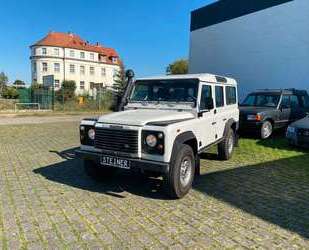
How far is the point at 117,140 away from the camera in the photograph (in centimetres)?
483

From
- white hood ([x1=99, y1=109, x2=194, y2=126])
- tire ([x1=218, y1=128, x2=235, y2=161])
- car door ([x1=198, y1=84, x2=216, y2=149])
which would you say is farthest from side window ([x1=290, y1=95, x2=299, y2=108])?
white hood ([x1=99, y1=109, x2=194, y2=126])

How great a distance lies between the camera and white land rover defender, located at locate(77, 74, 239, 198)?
4.57 metres

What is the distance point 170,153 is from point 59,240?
1943 millimetres

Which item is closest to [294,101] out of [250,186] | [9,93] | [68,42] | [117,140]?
[250,186]

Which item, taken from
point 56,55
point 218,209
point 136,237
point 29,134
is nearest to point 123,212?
point 136,237

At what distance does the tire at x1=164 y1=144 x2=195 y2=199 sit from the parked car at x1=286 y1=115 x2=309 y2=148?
5.23m

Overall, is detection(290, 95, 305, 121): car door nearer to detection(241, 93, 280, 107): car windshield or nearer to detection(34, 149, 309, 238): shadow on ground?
detection(241, 93, 280, 107): car windshield

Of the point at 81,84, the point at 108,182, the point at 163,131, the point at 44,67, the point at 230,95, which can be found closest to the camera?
the point at 163,131

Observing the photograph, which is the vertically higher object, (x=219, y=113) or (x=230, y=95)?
(x=230, y=95)

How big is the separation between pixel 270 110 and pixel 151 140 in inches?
308

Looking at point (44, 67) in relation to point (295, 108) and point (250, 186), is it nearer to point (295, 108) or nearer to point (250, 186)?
point (295, 108)

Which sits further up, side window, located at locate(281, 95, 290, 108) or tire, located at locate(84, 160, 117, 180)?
side window, located at locate(281, 95, 290, 108)

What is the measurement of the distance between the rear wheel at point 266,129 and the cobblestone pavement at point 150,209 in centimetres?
353

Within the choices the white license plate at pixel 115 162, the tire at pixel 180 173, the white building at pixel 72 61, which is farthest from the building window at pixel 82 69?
the tire at pixel 180 173
